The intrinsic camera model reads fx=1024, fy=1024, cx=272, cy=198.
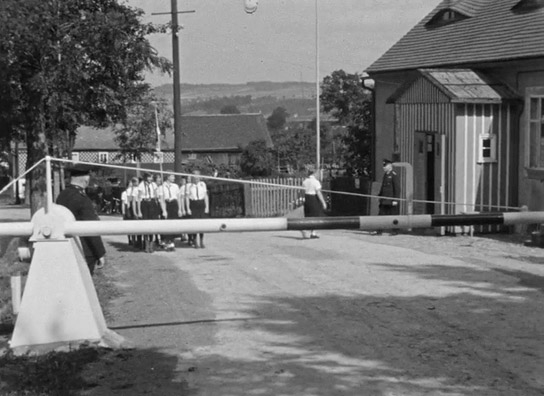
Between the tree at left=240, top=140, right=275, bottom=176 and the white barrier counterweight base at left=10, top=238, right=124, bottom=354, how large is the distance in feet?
139

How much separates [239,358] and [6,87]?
1134cm

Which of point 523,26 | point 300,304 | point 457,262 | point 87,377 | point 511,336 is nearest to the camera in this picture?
point 87,377

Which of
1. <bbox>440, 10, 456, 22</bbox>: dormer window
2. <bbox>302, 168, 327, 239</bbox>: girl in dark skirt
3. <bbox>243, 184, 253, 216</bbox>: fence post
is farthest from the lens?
<bbox>243, 184, 253, 216</bbox>: fence post

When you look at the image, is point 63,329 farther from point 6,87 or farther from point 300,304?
point 6,87

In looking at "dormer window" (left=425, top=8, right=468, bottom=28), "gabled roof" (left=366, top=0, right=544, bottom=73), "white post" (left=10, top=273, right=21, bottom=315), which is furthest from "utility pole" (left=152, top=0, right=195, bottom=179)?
"white post" (left=10, top=273, right=21, bottom=315)

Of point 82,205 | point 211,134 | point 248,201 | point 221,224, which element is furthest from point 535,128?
point 211,134

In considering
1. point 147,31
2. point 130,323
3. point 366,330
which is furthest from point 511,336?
point 147,31

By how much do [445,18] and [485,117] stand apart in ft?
21.2

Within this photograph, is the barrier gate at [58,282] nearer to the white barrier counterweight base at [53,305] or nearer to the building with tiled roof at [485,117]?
the white barrier counterweight base at [53,305]

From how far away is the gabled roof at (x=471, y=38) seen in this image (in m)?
23.0

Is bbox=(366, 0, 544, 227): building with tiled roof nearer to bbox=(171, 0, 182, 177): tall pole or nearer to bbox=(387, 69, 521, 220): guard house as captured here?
bbox=(387, 69, 521, 220): guard house

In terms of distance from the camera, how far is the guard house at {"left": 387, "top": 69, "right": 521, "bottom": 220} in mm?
22688

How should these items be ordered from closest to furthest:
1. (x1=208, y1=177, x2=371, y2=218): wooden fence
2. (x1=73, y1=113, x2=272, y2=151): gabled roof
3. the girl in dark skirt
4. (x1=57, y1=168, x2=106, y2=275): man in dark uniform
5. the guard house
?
(x1=57, y1=168, x2=106, y2=275): man in dark uniform, the girl in dark skirt, the guard house, (x1=208, y1=177, x2=371, y2=218): wooden fence, (x1=73, y1=113, x2=272, y2=151): gabled roof

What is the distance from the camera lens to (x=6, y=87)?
1852cm
